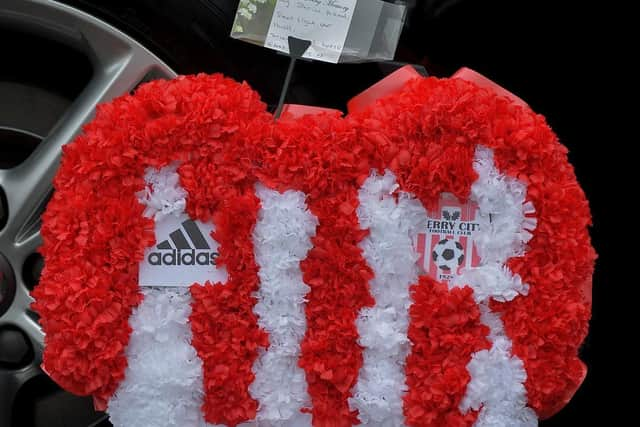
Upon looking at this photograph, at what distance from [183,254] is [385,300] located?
0.28 meters

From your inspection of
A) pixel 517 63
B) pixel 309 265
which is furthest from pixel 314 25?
pixel 517 63

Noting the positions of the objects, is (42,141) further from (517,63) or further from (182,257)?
(517,63)

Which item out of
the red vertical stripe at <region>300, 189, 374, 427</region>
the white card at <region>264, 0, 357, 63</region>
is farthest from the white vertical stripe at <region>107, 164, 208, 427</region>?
the white card at <region>264, 0, 357, 63</region>

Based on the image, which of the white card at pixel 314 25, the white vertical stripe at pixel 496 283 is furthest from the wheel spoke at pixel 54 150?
the white vertical stripe at pixel 496 283

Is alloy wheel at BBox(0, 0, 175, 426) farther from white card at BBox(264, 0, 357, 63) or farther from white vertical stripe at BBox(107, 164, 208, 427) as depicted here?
white vertical stripe at BBox(107, 164, 208, 427)

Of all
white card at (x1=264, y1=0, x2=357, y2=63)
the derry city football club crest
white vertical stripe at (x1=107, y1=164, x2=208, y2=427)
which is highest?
white card at (x1=264, y1=0, x2=357, y2=63)

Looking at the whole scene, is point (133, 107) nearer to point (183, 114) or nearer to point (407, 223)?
point (183, 114)

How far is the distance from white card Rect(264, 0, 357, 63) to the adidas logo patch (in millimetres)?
315

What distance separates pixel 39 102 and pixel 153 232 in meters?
0.60

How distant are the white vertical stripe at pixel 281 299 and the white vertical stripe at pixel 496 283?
8.6 inches

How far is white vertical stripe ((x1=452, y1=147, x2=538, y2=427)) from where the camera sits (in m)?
0.97

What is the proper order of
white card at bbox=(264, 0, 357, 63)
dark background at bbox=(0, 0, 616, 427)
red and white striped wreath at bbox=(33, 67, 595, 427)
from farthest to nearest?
dark background at bbox=(0, 0, 616, 427)
white card at bbox=(264, 0, 357, 63)
red and white striped wreath at bbox=(33, 67, 595, 427)

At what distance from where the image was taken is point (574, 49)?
1384 mm

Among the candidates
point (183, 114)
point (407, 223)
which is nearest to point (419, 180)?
point (407, 223)
